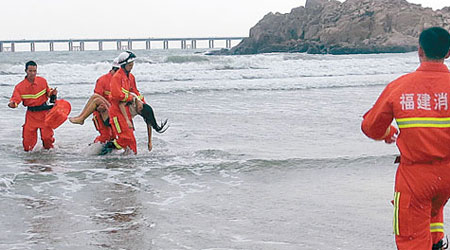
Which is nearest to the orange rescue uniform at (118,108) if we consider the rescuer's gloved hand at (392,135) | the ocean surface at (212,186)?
the ocean surface at (212,186)

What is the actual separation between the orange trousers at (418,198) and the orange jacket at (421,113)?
0.06 m

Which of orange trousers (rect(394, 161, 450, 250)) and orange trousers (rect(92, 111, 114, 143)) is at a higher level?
orange trousers (rect(394, 161, 450, 250))

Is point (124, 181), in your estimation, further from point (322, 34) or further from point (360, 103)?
point (322, 34)

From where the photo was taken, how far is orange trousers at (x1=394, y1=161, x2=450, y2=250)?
405 centimetres

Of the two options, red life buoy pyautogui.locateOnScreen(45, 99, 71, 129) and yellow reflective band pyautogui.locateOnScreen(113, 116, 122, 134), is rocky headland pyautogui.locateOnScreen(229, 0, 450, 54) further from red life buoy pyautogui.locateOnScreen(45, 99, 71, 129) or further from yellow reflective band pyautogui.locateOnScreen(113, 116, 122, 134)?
yellow reflective band pyautogui.locateOnScreen(113, 116, 122, 134)

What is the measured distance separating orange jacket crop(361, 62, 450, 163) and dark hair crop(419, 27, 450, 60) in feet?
0.22

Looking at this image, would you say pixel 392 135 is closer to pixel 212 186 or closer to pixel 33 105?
pixel 212 186

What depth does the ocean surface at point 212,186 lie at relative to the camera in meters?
6.20

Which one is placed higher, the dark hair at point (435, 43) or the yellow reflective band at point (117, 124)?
the dark hair at point (435, 43)

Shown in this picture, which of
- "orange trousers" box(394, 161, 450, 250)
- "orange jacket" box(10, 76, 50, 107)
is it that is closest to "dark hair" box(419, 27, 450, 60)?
"orange trousers" box(394, 161, 450, 250)

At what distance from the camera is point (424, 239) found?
13.5 feet

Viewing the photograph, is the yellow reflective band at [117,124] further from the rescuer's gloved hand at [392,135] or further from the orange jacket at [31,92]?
Result: the rescuer's gloved hand at [392,135]

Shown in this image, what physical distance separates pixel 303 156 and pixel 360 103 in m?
8.31

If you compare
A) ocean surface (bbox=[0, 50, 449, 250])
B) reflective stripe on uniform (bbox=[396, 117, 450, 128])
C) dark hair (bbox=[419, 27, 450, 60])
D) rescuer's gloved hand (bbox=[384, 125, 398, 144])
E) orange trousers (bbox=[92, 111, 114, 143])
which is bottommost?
ocean surface (bbox=[0, 50, 449, 250])
